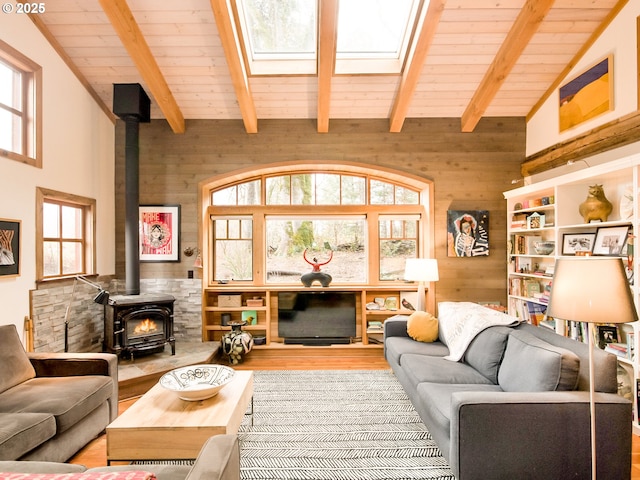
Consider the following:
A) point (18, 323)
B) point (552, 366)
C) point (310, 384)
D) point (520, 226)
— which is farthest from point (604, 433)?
point (18, 323)

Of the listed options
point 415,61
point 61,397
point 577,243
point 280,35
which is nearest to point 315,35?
point 280,35

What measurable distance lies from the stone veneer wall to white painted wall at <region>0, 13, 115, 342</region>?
0.19 meters

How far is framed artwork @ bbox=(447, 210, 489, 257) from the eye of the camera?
4.75 m

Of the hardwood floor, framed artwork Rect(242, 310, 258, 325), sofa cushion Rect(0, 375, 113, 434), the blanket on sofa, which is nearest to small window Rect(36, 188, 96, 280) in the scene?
sofa cushion Rect(0, 375, 113, 434)

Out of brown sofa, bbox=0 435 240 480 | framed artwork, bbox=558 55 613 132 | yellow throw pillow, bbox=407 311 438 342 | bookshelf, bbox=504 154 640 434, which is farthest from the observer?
yellow throw pillow, bbox=407 311 438 342

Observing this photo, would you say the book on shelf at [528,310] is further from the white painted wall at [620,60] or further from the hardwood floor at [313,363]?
the white painted wall at [620,60]

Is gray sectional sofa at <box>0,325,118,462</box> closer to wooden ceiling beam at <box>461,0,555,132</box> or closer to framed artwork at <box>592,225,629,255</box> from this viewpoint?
framed artwork at <box>592,225,629,255</box>

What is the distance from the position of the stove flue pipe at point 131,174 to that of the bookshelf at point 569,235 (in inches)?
178

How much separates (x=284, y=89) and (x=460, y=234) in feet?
9.34

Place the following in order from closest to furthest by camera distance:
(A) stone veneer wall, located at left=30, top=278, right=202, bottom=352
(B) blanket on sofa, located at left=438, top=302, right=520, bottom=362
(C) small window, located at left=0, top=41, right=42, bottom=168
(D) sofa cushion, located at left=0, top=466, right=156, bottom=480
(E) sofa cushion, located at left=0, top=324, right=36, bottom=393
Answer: (D) sofa cushion, located at left=0, top=466, right=156, bottom=480
(E) sofa cushion, located at left=0, top=324, right=36, bottom=393
(B) blanket on sofa, located at left=438, top=302, right=520, bottom=362
(C) small window, located at left=0, top=41, right=42, bottom=168
(A) stone veneer wall, located at left=30, top=278, right=202, bottom=352

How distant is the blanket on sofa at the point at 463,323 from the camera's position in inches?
119

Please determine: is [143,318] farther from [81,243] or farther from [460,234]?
[460,234]

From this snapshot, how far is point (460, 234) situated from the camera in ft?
15.6

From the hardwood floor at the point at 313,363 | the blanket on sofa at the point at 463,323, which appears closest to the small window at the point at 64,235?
the hardwood floor at the point at 313,363
